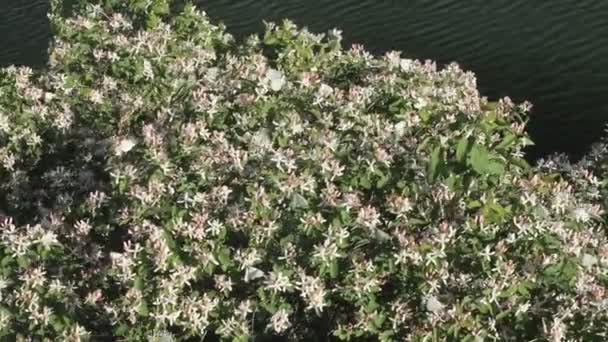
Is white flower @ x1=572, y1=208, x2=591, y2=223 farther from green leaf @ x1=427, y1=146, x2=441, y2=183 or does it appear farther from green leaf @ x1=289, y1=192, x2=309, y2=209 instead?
green leaf @ x1=289, y1=192, x2=309, y2=209

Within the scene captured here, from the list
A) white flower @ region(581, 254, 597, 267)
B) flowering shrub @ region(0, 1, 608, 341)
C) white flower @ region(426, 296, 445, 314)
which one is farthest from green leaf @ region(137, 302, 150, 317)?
white flower @ region(581, 254, 597, 267)

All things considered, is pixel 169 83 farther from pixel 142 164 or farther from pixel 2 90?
pixel 2 90

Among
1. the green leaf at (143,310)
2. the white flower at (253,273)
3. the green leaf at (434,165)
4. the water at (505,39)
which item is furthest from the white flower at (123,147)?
the water at (505,39)

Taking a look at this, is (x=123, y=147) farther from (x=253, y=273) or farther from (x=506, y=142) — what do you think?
(x=506, y=142)

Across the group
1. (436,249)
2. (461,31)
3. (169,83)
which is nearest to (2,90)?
(169,83)

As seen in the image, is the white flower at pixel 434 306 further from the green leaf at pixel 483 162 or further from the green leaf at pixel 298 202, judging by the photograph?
the green leaf at pixel 298 202
